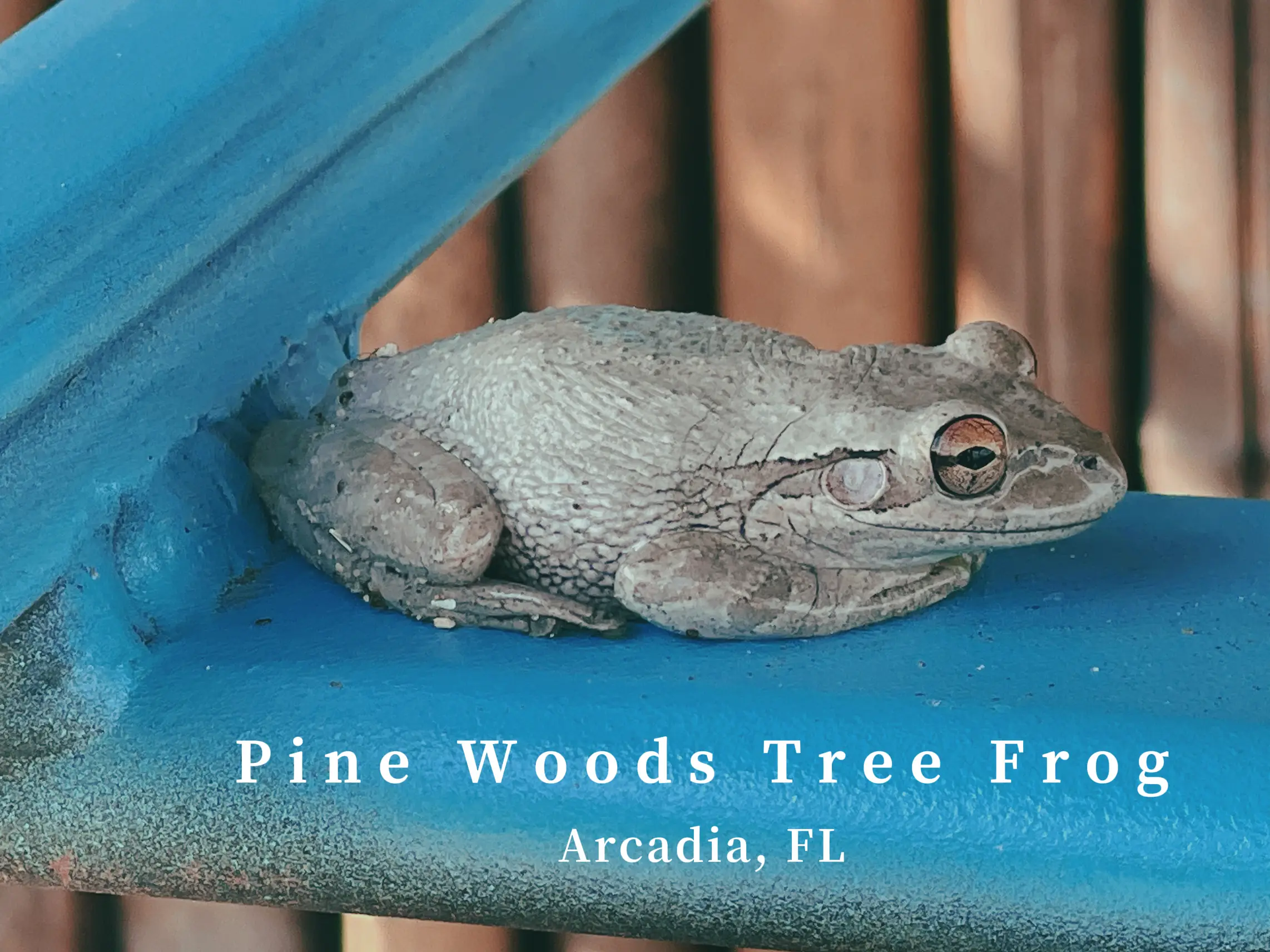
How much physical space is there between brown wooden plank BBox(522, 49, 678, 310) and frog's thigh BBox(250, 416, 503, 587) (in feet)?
1.67

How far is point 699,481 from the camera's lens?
998mm

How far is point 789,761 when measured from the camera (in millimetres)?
802

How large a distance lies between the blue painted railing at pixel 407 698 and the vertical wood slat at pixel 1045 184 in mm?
531

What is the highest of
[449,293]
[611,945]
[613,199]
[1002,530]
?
[613,199]

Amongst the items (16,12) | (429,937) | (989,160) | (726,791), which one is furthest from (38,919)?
(989,160)

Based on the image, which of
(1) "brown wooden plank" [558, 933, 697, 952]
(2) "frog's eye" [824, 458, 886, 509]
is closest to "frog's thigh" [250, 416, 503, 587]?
(2) "frog's eye" [824, 458, 886, 509]

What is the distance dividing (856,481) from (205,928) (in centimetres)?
114

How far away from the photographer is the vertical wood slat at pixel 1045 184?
1427 mm

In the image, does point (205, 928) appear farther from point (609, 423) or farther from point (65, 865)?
point (609, 423)

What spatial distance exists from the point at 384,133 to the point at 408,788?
531mm

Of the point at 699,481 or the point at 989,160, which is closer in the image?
the point at 699,481

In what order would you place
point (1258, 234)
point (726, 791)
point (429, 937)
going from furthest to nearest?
point (429, 937), point (1258, 234), point (726, 791)

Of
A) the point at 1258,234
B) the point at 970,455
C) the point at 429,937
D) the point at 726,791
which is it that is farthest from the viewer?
the point at 429,937

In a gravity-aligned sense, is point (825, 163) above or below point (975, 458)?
above
